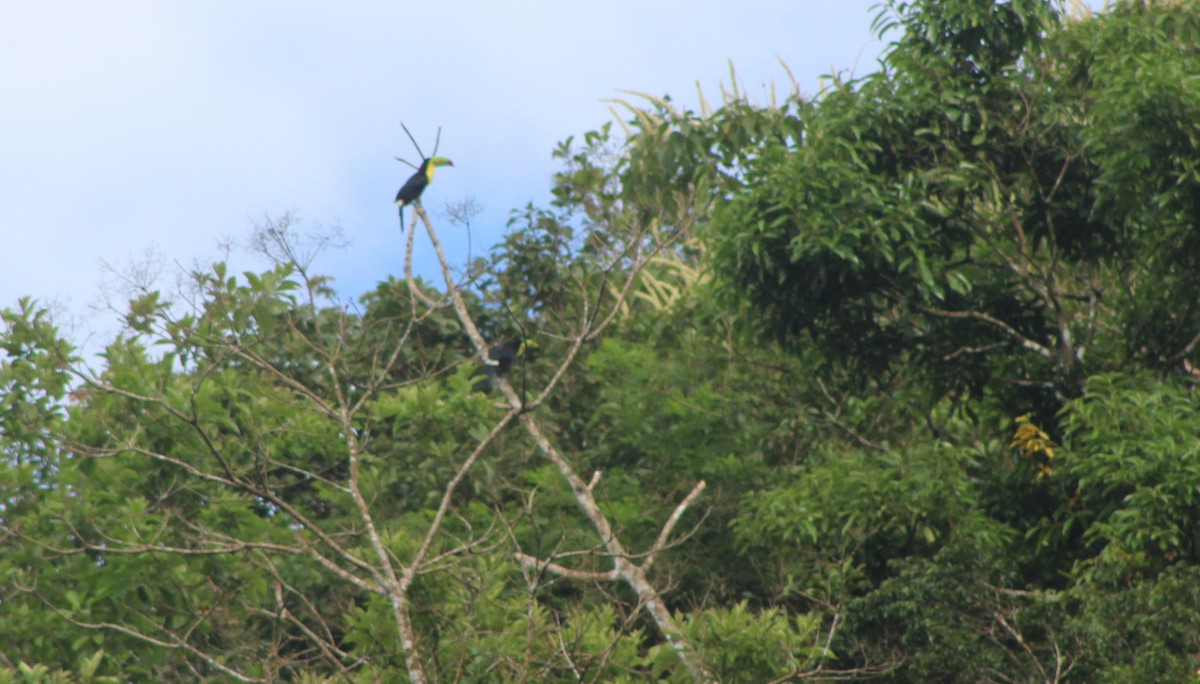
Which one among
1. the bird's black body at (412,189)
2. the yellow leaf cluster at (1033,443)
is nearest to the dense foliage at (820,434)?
the yellow leaf cluster at (1033,443)

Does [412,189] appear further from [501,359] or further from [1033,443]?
[1033,443]

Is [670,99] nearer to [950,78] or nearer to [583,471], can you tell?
[950,78]

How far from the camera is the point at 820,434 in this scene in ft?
35.2

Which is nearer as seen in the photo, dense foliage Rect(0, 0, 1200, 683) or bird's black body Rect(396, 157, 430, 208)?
dense foliage Rect(0, 0, 1200, 683)

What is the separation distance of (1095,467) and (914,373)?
2024 millimetres

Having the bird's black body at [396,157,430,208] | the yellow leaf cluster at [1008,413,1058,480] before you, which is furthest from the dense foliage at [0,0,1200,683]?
the bird's black body at [396,157,430,208]

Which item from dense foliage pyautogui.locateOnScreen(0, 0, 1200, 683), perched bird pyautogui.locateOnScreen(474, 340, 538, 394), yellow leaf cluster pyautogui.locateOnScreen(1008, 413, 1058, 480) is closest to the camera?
dense foliage pyautogui.locateOnScreen(0, 0, 1200, 683)

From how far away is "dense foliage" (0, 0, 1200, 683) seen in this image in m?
6.75

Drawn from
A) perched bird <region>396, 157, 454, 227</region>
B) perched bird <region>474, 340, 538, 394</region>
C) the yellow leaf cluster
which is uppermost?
perched bird <region>396, 157, 454, 227</region>

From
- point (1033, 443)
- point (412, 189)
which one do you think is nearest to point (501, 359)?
point (412, 189)

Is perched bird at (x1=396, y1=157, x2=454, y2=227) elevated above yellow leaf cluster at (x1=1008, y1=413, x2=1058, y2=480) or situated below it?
above

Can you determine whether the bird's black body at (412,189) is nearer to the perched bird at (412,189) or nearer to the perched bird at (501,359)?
the perched bird at (412,189)

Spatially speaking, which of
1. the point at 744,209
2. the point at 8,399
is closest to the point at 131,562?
the point at 8,399

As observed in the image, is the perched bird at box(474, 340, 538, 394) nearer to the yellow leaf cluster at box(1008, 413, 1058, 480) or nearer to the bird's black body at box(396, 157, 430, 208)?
the bird's black body at box(396, 157, 430, 208)
